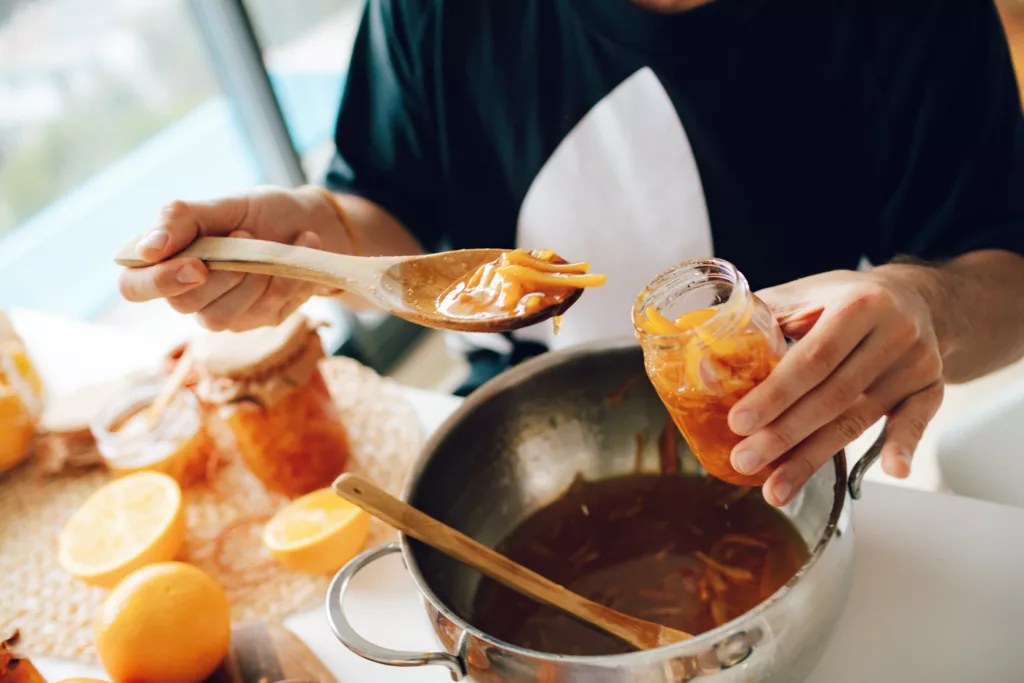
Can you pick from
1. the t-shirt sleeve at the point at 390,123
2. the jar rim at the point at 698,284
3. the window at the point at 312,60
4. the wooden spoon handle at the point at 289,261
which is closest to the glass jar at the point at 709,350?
the jar rim at the point at 698,284

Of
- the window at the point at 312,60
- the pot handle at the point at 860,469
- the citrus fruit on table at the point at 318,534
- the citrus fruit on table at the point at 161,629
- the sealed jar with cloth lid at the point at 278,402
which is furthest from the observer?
the window at the point at 312,60

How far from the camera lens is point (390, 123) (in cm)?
121

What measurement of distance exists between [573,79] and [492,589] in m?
0.63

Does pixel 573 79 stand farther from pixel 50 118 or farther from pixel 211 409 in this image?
pixel 50 118

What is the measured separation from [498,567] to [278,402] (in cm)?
41

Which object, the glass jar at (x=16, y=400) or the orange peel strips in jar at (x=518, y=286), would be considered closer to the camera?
the orange peel strips in jar at (x=518, y=286)

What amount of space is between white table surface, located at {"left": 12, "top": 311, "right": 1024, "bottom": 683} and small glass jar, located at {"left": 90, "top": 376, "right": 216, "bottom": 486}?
0.81 ft

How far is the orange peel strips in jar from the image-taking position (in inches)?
27.6

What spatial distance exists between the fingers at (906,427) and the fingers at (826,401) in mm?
42

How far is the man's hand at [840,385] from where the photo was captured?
2.11 ft

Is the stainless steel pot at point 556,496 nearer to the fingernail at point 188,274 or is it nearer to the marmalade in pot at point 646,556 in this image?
the marmalade in pot at point 646,556

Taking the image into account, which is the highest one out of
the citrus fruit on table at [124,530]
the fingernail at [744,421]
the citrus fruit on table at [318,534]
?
the fingernail at [744,421]

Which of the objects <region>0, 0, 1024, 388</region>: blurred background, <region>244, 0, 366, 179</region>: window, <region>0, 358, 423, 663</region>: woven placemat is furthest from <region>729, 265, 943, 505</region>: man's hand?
<region>244, 0, 366, 179</region>: window

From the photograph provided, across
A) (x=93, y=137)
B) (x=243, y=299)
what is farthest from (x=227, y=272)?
(x=93, y=137)
